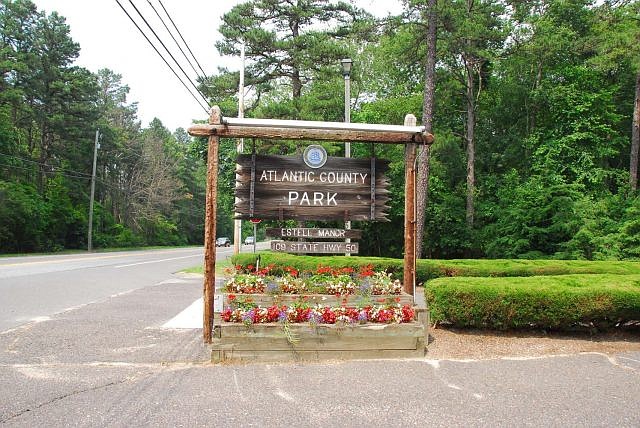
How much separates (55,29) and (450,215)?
121 ft

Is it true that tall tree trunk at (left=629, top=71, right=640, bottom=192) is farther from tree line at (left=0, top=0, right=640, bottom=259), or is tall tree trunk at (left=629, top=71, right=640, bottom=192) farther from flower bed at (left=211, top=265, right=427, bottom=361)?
flower bed at (left=211, top=265, right=427, bottom=361)

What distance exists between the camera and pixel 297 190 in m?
6.31

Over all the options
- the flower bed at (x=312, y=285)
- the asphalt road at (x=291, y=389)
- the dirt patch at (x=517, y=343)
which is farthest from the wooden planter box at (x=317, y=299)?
the asphalt road at (x=291, y=389)

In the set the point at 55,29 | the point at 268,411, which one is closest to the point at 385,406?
the point at 268,411

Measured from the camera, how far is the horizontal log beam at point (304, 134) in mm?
6020

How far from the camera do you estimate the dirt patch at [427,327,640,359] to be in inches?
231

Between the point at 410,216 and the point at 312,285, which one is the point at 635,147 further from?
the point at 312,285

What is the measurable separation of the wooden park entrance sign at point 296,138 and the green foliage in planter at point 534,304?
74cm

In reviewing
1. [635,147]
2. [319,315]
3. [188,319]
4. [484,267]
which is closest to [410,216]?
[319,315]

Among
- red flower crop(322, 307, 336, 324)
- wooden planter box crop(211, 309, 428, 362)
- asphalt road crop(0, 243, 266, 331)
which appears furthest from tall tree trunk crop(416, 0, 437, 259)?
red flower crop(322, 307, 336, 324)

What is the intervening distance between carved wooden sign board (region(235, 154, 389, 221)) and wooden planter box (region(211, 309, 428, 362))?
1.59m

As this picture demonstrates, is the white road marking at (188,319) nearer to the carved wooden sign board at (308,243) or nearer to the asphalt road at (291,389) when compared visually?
the asphalt road at (291,389)

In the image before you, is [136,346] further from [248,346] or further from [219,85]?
[219,85]

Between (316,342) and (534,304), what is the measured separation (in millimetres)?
3166
